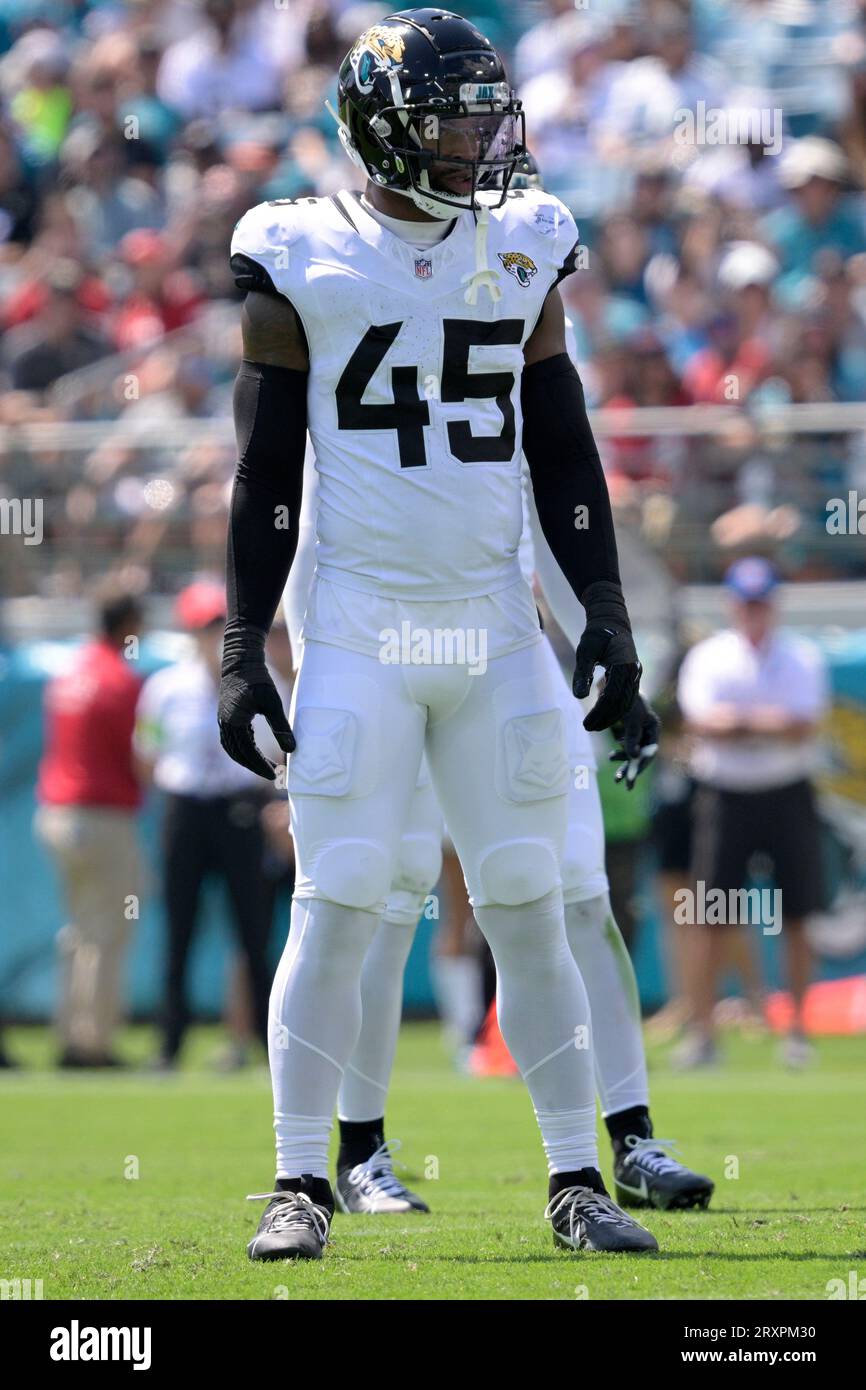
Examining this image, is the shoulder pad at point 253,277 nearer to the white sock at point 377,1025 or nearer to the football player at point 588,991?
the football player at point 588,991

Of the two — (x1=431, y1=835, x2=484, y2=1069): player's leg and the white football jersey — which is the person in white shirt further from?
the white football jersey

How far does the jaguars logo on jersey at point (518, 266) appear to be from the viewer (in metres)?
4.48

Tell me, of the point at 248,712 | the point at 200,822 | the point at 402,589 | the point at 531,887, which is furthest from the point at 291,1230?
the point at 200,822

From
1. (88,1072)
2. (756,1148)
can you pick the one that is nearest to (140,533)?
(88,1072)

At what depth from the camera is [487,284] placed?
4434 millimetres

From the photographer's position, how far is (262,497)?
14.6ft

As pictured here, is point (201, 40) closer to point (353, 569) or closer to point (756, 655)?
point (756, 655)

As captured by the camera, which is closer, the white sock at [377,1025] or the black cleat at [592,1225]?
the black cleat at [592,1225]

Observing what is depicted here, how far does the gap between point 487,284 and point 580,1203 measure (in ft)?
6.22

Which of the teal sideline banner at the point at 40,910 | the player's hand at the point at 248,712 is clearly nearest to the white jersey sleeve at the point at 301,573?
the player's hand at the point at 248,712

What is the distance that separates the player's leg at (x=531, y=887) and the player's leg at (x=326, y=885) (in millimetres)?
127

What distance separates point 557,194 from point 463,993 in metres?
5.68

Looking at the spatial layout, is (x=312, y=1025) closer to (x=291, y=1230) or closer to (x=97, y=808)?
(x=291, y=1230)

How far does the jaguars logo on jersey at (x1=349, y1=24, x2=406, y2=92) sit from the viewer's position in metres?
4.43
